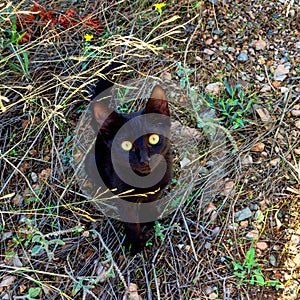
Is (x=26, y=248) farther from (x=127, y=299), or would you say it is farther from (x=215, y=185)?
(x=215, y=185)

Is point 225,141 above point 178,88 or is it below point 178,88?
below

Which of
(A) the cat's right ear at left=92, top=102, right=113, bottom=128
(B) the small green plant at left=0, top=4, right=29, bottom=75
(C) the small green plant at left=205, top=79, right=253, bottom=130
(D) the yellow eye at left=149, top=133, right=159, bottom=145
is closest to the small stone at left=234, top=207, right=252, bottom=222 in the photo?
(C) the small green plant at left=205, top=79, right=253, bottom=130

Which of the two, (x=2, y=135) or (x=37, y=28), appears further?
(x=37, y=28)

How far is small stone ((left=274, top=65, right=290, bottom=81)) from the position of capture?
114 inches

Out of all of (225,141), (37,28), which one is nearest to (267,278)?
(225,141)

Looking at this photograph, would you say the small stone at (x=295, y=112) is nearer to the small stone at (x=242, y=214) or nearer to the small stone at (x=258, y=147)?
the small stone at (x=258, y=147)

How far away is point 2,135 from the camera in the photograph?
9.07ft

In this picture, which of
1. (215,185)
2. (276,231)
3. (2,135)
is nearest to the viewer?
(276,231)

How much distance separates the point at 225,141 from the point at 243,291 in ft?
3.04

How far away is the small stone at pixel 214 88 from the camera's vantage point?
287cm

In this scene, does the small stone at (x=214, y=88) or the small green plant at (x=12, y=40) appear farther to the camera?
the small stone at (x=214, y=88)

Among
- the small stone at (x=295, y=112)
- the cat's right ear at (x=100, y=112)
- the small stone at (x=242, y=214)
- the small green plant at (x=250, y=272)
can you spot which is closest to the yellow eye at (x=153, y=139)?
the cat's right ear at (x=100, y=112)

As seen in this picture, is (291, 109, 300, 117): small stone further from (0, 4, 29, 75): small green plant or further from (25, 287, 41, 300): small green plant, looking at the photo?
(25, 287, 41, 300): small green plant

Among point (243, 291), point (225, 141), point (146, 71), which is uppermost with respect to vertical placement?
point (146, 71)
